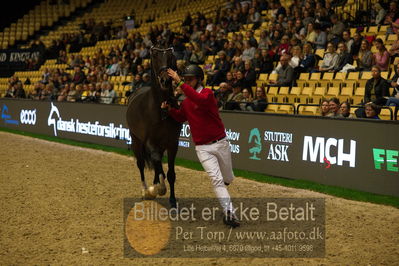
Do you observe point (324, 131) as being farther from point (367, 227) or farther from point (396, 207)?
point (367, 227)

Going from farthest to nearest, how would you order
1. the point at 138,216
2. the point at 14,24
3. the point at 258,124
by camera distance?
the point at 14,24 < the point at 258,124 < the point at 138,216

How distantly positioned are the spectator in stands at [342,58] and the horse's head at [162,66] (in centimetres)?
705

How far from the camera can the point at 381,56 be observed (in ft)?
40.8

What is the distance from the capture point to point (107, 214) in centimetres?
764

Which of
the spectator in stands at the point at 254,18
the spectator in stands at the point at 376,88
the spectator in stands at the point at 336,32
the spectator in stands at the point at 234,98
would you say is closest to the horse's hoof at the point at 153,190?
the spectator in stands at the point at 234,98

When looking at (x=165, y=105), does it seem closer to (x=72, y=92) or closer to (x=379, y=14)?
(x=379, y=14)

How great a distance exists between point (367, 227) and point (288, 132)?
4194 millimetres

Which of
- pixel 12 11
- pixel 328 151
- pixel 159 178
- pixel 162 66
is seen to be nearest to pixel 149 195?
pixel 159 178

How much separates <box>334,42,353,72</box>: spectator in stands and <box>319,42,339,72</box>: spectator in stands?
0.08 meters

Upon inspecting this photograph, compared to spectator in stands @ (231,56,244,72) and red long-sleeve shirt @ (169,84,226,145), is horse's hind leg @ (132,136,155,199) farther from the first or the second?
spectator in stands @ (231,56,244,72)

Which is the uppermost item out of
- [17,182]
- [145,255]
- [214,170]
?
[214,170]

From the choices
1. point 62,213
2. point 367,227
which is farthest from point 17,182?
point 367,227

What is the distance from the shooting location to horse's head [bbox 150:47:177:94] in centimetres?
736

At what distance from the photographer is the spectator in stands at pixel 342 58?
13406mm
